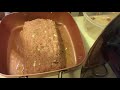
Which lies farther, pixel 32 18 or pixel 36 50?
pixel 32 18

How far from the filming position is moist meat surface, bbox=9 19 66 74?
636 millimetres

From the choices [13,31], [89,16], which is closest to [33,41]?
[13,31]

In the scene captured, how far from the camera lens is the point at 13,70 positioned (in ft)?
2.21

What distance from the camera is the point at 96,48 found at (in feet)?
1.16

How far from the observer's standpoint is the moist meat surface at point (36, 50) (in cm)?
64

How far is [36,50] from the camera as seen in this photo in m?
0.67
